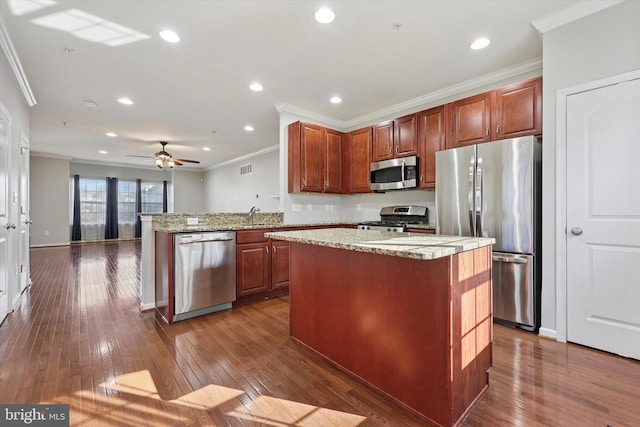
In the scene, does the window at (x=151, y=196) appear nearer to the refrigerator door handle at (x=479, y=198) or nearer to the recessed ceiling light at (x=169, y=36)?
the recessed ceiling light at (x=169, y=36)

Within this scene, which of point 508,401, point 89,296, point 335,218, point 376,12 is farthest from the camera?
point 335,218

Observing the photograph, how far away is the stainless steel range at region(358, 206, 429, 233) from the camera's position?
12.7 feet

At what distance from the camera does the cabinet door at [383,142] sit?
4.07m

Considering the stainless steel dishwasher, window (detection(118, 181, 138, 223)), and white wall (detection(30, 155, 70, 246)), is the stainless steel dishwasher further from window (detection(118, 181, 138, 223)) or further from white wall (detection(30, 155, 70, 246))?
window (detection(118, 181, 138, 223))

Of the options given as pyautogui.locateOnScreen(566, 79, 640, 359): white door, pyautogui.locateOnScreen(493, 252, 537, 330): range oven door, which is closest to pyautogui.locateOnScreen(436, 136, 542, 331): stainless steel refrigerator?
pyautogui.locateOnScreen(493, 252, 537, 330): range oven door

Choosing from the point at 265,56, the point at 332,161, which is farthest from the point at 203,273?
the point at 332,161

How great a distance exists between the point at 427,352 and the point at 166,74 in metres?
3.83

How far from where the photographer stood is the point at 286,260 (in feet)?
12.2

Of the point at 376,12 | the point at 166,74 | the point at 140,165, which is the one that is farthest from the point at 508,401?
the point at 140,165

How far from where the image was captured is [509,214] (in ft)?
8.51

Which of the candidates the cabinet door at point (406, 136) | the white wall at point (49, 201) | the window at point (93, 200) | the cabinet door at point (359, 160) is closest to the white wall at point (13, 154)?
the cabinet door at point (359, 160)

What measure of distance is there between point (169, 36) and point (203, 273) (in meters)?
2.28

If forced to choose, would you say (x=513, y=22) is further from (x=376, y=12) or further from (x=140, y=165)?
(x=140, y=165)
